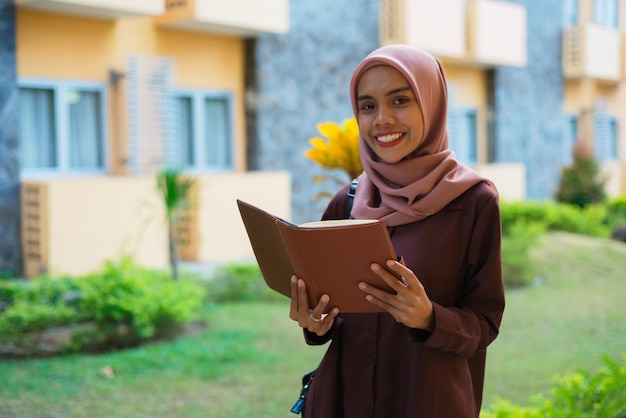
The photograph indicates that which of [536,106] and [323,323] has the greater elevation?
[536,106]

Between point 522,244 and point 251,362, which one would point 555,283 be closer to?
point 522,244

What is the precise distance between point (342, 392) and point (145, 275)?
178 inches

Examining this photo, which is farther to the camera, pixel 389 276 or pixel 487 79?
pixel 487 79

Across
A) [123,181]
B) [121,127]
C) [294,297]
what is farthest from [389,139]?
[121,127]

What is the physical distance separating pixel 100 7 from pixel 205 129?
2.40 meters

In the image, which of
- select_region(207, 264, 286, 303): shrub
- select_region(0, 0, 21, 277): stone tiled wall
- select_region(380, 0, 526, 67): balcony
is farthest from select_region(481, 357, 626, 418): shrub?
select_region(380, 0, 526, 67): balcony

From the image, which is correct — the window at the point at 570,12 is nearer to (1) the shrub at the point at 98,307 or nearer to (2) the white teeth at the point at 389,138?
(1) the shrub at the point at 98,307

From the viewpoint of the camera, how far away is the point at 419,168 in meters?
1.85

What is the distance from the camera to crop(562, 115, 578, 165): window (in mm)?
17125

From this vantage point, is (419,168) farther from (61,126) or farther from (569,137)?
(569,137)

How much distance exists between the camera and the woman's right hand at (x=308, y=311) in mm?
1706

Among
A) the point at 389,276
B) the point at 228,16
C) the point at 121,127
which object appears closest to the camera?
the point at 389,276

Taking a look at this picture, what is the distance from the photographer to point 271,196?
10.6m

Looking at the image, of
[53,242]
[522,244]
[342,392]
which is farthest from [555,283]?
[342,392]
